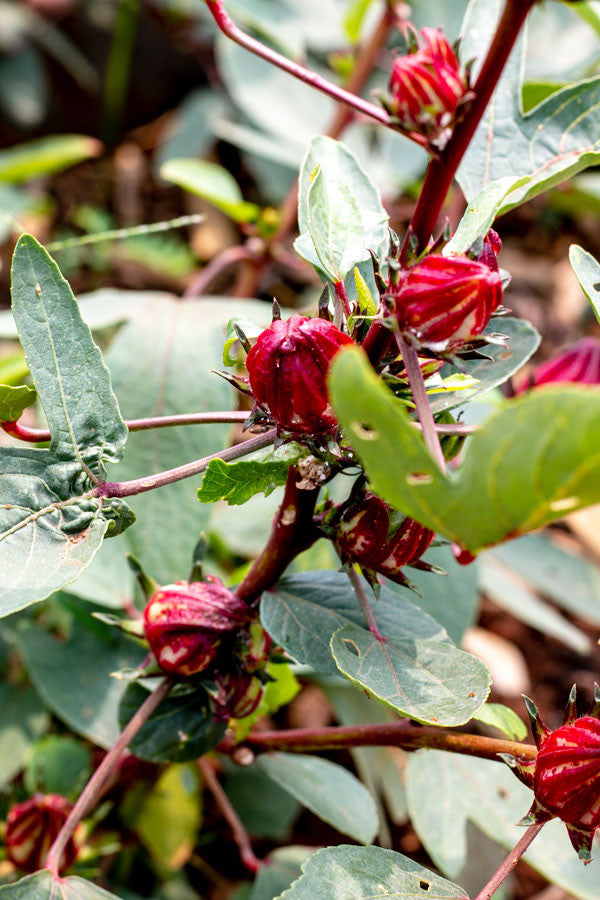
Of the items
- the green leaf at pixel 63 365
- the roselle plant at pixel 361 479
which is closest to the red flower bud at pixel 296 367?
the roselle plant at pixel 361 479

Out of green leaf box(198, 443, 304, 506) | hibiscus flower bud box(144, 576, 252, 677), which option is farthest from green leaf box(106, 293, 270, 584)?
green leaf box(198, 443, 304, 506)

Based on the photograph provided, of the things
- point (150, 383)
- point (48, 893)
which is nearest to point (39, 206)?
point (150, 383)

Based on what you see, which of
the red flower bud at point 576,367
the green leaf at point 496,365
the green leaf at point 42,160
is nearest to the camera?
the green leaf at point 496,365

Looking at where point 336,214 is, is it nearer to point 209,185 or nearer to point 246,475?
point 246,475

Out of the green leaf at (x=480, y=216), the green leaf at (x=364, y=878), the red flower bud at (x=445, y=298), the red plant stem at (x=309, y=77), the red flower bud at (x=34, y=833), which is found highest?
the red plant stem at (x=309, y=77)

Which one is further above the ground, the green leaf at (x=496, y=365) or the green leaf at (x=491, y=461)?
the green leaf at (x=491, y=461)

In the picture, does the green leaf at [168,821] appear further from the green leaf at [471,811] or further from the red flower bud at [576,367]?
the red flower bud at [576,367]

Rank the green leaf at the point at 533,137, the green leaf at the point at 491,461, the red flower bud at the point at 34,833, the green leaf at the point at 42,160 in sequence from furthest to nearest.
Result: 1. the green leaf at the point at 42,160
2. the red flower bud at the point at 34,833
3. the green leaf at the point at 533,137
4. the green leaf at the point at 491,461

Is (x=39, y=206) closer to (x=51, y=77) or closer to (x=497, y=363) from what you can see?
(x=51, y=77)
